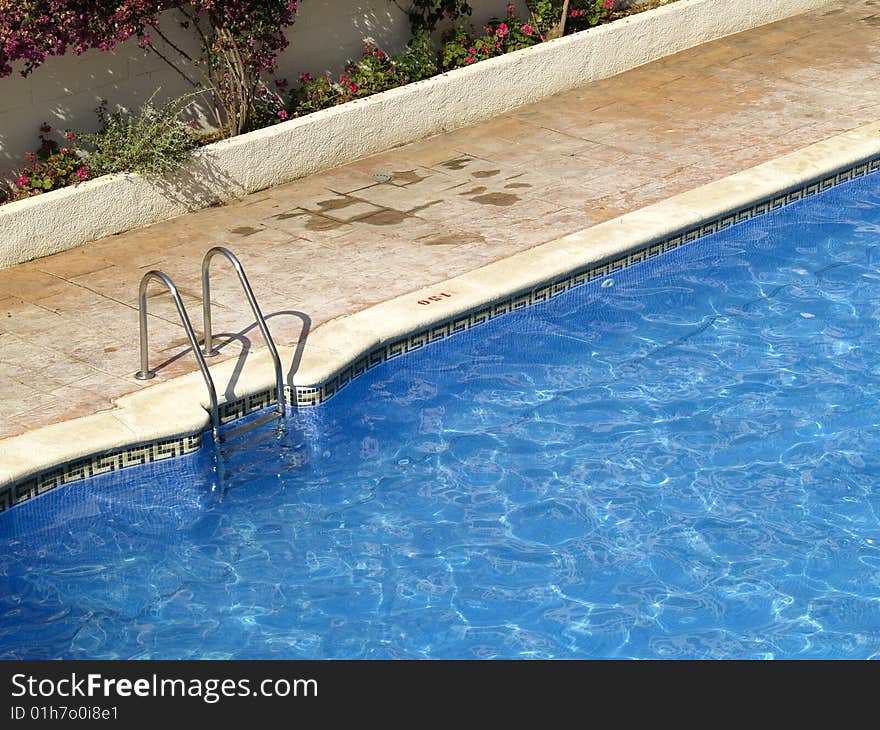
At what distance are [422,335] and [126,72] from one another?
4.12m

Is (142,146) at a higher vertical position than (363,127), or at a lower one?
higher

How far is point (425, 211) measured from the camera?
1170 centimetres

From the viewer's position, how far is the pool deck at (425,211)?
31.7 ft

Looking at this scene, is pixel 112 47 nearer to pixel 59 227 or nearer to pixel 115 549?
pixel 59 227

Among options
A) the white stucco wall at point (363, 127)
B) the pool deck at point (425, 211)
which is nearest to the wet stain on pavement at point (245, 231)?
the pool deck at point (425, 211)

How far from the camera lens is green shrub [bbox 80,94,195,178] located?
11.4 metres

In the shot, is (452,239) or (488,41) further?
(488,41)

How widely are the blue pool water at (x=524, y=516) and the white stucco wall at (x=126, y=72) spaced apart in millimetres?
4042

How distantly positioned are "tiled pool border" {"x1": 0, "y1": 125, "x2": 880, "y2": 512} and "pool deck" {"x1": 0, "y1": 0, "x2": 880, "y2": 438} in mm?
453

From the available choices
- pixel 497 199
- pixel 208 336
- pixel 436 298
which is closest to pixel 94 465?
pixel 208 336

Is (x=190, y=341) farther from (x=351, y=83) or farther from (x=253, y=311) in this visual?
(x=351, y=83)

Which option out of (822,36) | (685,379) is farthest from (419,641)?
(822,36)

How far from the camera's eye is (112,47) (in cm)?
1159

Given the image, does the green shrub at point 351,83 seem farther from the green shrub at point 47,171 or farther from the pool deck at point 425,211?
the green shrub at point 47,171
